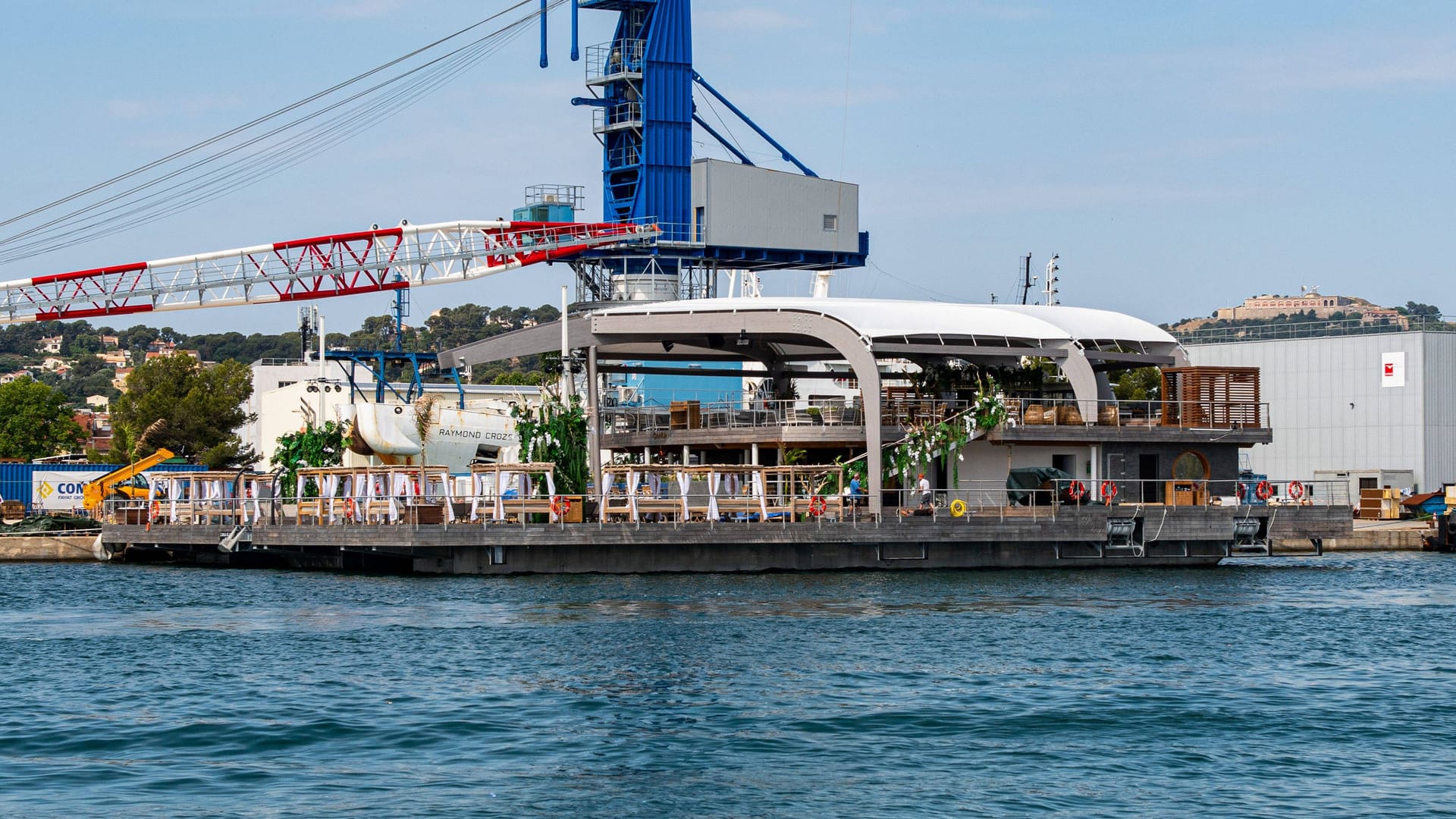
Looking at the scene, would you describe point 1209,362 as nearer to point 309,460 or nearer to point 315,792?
point 309,460

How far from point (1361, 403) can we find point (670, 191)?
38834 millimetres

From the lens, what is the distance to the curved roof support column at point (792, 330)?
2114 inches

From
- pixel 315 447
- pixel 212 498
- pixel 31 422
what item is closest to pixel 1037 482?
pixel 315 447

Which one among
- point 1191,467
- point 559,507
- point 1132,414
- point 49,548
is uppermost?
point 1132,414

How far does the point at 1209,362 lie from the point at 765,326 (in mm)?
46009

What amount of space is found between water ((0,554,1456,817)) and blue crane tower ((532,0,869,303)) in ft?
159

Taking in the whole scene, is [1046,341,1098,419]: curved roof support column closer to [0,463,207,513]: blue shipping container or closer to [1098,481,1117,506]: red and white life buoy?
[1098,481,1117,506]: red and white life buoy

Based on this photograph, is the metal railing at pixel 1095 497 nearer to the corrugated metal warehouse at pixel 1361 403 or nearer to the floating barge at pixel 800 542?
the floating barge at pixel 800 542

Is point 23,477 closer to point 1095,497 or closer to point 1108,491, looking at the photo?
point 1095,497

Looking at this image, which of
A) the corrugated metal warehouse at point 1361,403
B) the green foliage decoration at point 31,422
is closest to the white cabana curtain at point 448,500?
the corrugated metal warehouse at point 1361,403

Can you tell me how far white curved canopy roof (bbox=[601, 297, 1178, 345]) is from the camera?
57.0 meters

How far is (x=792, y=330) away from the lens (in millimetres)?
55656

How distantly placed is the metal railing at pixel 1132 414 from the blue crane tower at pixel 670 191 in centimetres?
3754

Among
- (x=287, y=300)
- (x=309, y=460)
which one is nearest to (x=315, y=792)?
(x=309, y=460)
